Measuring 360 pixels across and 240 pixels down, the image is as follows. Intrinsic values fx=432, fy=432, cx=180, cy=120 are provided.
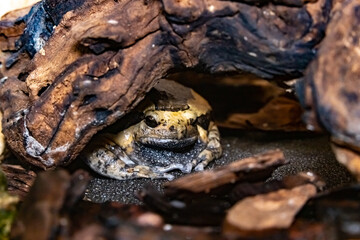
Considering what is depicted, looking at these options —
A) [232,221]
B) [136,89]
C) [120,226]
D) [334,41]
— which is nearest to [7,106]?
[136,89]

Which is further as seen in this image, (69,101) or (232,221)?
(69,101)

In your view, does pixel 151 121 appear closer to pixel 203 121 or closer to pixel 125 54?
pixel 203 121

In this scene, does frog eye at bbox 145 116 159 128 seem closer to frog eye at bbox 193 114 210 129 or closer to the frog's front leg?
the frog's front leg

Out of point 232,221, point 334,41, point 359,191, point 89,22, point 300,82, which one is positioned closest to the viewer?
point 232,221

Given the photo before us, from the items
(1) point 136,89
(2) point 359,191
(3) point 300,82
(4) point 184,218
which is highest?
(1) point 136,89

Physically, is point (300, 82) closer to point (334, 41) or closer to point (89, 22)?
point (334, 41)

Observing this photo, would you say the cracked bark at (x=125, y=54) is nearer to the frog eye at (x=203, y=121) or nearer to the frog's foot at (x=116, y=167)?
the frog's foot at (x=116, y=167)

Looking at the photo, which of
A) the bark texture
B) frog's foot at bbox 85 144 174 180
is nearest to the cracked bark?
the bark texture
